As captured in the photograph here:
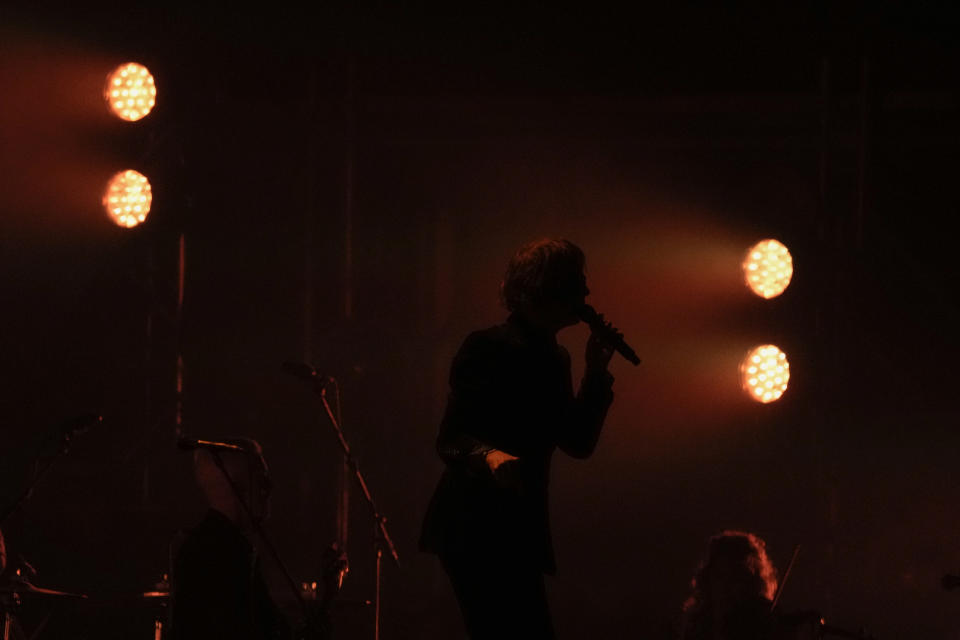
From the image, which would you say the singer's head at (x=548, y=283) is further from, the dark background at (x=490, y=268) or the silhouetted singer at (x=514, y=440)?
the dark background at (x=490, y=268)

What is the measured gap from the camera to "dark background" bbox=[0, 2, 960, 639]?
750 centimetres

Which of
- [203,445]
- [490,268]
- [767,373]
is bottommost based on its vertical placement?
[203,445]

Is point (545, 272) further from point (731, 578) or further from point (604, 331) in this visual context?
point (731, 578)

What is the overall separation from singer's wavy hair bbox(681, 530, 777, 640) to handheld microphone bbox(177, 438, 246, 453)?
2.17 meters

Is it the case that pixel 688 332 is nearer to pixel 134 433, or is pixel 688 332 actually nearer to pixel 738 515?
pixel 738 515

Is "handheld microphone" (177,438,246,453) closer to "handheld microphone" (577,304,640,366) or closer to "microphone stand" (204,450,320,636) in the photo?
"microphone stand" (204,450,320,636)

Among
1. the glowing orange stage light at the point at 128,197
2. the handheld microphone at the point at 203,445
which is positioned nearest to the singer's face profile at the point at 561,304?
the handheld microphone at the point at 203,445

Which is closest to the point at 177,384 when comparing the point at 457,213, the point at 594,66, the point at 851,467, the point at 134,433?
the point at 134,433

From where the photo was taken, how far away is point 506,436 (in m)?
3.27

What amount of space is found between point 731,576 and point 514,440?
3.00 m

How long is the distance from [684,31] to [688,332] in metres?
1.88

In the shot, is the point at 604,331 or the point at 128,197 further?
the point at 128,197

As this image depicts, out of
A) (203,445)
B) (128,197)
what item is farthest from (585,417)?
(128,197)

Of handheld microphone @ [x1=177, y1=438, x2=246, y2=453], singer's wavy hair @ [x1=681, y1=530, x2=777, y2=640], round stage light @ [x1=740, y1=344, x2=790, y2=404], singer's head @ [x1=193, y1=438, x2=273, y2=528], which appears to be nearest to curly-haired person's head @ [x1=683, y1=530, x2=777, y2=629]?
singer's wavy hair @ [x1=681, y1=530, x2=777, y2=640]
